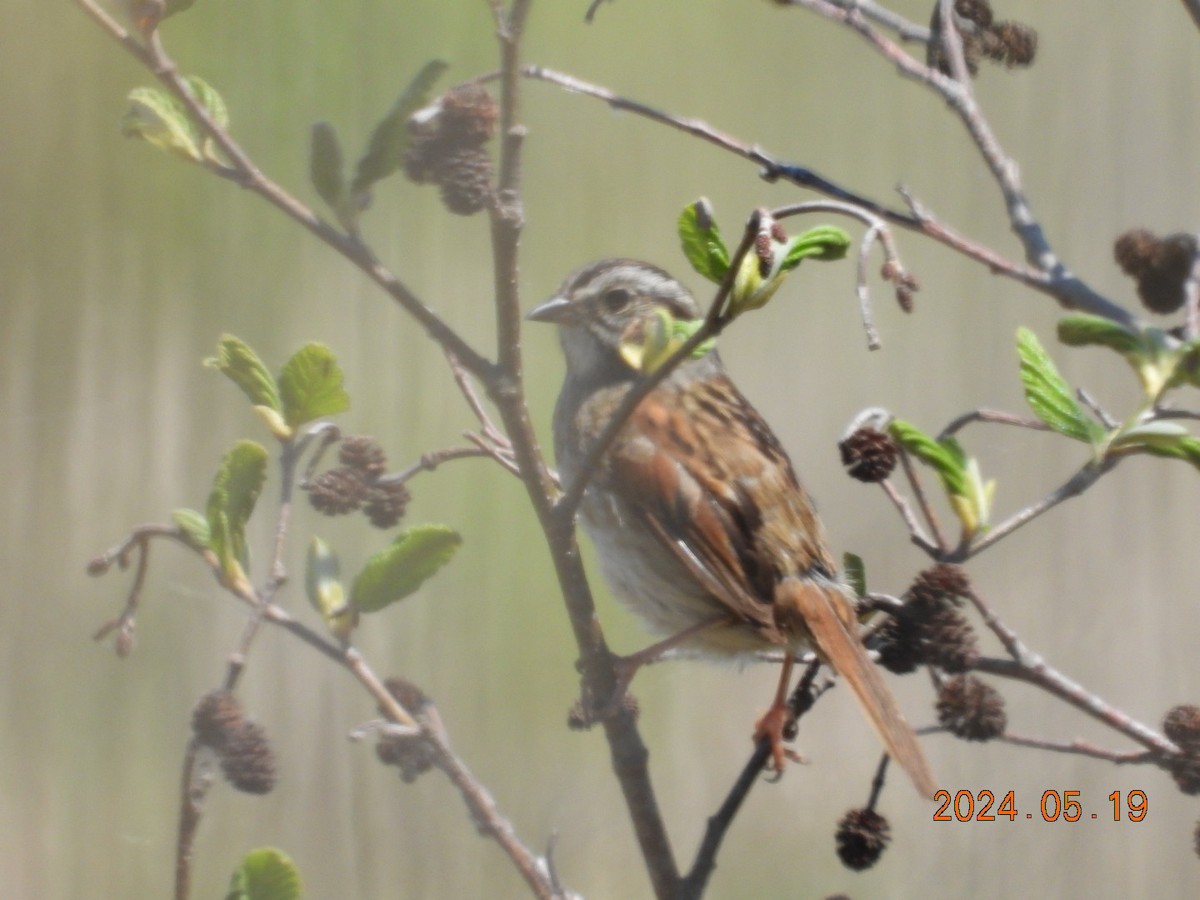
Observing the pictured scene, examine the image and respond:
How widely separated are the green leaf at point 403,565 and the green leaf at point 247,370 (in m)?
0.11

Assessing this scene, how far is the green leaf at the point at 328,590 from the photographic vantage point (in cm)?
78

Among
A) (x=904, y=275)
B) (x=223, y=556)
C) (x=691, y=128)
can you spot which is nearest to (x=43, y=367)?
(x=223, y=556)

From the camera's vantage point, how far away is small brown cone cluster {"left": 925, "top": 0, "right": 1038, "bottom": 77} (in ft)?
2.78

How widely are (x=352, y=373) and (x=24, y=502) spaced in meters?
0.31

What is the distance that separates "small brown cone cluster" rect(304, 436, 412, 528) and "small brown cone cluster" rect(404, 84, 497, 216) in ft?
0.63

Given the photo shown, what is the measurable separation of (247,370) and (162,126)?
14cm

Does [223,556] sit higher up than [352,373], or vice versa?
[352,373]

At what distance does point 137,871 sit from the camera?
3.45ft

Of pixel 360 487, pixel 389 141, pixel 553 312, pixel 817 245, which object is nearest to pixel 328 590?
pixel 360 487

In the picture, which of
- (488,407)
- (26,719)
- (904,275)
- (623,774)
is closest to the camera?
(904,275)

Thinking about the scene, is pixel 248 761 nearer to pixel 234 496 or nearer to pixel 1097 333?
pixel 234 496

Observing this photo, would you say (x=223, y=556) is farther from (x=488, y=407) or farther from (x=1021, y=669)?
(x=1021, y=669)

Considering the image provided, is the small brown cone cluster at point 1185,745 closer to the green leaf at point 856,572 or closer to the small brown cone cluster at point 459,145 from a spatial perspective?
the green leaf at point 856,572

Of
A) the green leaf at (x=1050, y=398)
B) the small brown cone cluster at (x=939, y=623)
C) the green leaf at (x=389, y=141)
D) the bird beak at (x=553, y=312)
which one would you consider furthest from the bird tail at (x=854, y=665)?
the green leaf at (x=389, y=141)
